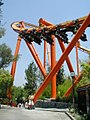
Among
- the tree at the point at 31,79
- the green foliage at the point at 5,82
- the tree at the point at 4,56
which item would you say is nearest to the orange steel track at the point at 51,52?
the green foliage at the point at 5,82

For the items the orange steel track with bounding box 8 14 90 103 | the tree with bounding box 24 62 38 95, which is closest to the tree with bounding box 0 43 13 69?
the orange steel track with bounding box 8 14 90 103

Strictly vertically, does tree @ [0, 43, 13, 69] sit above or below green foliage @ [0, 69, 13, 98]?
above

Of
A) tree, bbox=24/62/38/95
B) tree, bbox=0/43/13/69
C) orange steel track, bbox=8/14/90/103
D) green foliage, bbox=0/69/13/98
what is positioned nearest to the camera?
tree, bbox=0/43/13/69

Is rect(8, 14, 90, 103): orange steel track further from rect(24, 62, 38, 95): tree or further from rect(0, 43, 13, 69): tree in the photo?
rect(24, 62, 38, 95): tree

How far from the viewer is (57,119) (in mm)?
17812

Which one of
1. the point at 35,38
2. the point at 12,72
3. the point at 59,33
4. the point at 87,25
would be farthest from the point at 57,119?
the point at 12,72

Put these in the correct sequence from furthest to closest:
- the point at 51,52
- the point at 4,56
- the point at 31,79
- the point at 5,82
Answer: the point at 31,79
the point at 5,82
the point at 51,52
the point at 4,56

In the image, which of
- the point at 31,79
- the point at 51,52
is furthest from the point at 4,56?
the point at 31,79

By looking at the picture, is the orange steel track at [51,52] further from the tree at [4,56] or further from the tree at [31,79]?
the tree at [31,79]

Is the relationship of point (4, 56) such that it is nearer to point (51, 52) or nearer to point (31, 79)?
point (51, 52)

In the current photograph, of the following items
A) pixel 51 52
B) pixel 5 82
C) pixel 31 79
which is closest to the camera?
pixel 51 52

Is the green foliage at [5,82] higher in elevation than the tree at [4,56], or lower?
lower

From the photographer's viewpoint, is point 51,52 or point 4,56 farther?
point 51,52

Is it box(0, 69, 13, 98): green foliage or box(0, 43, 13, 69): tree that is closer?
box(0, 43, 13, 69): tree
